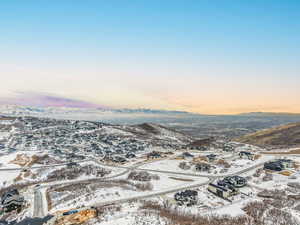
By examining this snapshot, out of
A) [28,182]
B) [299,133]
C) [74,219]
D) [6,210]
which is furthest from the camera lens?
[299,133]

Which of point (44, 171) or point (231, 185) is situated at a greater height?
point (231, 185)

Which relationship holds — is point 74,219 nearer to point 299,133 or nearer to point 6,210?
point 6,210

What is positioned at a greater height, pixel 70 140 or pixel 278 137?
pixel 278 137

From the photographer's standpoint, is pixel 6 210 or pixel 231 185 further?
pixel 231 185

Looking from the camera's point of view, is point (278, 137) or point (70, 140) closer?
point (70, 140)

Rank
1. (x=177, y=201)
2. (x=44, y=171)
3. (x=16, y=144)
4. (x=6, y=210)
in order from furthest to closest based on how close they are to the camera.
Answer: (x=16, y=144), (x=44, y=171), (x=177, y=201), (x=6, y=210)

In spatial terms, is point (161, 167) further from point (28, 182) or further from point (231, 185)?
point (28, 182)

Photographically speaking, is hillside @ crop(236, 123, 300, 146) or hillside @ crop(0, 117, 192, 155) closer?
hillside @ crop(0, 117, 192, 155)

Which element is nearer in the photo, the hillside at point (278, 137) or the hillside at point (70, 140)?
the hillside at point (70, 140)

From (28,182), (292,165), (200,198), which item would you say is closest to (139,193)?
(200,198)
